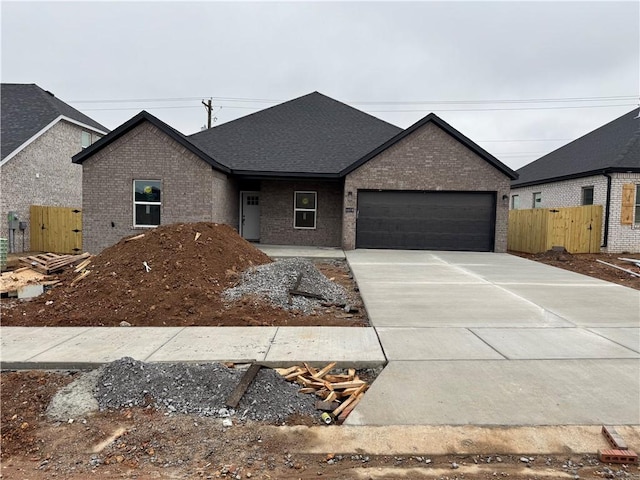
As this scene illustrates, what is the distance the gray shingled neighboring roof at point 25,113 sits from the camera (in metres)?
19.3

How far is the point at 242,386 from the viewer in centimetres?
444

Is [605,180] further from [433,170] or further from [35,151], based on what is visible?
[35,151]

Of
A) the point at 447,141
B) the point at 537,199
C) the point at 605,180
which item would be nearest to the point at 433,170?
the point at 447,141

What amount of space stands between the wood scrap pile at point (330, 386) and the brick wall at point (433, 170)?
530 inches

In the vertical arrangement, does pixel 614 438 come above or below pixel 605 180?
below

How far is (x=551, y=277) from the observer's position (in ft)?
38.8

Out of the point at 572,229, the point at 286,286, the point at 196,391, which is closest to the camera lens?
the point at 196,391

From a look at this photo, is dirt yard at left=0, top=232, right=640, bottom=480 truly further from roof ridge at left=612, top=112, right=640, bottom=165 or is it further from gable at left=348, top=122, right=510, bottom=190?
roof ridge at left=612, top=112, right=640, bottom=165

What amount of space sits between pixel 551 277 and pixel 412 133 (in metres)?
8.46

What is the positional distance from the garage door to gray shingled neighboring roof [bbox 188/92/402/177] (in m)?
2.33

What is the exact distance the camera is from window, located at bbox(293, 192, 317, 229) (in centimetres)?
1995

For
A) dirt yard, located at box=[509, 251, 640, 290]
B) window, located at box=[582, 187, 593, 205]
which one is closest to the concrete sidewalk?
dirt yard, located at box=[509, 251, 640, 290]

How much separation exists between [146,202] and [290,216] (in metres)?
6.15

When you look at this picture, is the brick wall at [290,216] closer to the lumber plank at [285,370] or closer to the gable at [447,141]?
the gable at [447,141]
